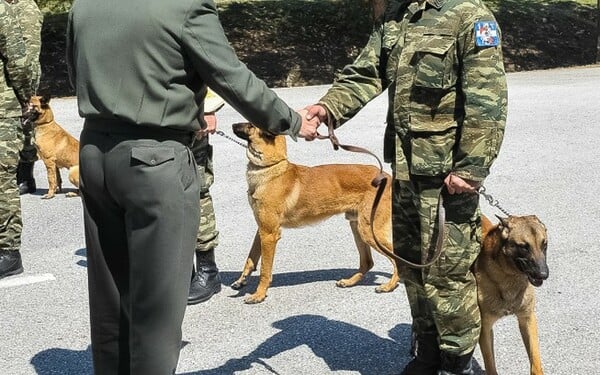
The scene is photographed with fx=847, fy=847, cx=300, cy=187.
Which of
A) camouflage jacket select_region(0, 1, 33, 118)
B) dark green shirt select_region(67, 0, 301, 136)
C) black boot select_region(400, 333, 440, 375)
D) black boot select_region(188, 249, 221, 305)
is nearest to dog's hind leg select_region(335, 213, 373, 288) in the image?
black boot select_region(188, 249, 221, 305)

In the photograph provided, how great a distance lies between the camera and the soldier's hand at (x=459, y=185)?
3.83 meters

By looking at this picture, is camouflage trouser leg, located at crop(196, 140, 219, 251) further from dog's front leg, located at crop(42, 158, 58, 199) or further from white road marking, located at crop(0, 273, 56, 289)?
dog's front leg, located at crop(42, 158, 58, 199)

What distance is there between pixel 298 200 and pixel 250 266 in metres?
0.60

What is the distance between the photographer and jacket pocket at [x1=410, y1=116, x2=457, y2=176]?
3881 mm

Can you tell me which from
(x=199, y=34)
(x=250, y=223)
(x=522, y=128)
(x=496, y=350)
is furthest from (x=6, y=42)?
(x=522, y=128)

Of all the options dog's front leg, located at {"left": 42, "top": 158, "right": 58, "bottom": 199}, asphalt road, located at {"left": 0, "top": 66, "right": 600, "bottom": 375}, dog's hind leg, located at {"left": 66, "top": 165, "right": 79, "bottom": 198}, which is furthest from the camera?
dog's front leg, located at {"left": 42, "top": 158, "right": 58, "bottom": 199}

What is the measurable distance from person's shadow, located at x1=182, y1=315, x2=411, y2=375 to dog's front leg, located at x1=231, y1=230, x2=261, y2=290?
71 centimetres

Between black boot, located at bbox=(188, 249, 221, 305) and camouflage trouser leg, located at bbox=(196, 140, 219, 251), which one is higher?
camouflage trouser leg, located at bbox=(196, 140, 219, 251)

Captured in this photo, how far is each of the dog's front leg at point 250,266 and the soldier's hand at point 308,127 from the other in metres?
2.18

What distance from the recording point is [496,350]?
4.90 m

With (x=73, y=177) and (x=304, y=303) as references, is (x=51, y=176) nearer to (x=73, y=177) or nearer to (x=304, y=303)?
(x=73, y=177)

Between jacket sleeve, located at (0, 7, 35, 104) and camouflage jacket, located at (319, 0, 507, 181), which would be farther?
jacket sleeve, located at (0, 7, 35, 104)

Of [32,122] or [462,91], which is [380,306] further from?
[32,122]

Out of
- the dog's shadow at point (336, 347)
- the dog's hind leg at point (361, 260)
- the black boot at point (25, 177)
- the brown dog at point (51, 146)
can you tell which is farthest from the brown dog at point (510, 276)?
the black boot at point (25, 177)
